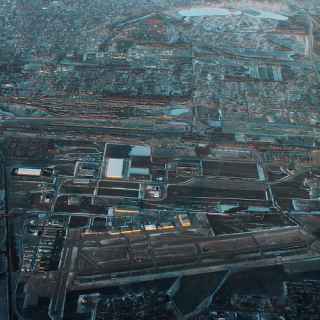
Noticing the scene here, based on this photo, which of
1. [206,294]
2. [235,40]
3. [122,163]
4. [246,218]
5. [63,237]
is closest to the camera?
[206,294]

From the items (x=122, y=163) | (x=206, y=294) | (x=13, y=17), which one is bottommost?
(x=206, y=294)

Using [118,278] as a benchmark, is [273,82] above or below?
above

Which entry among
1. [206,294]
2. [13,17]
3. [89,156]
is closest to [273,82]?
[89,156]

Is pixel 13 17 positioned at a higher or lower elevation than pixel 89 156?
higher

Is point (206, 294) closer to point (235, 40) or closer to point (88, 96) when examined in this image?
point (88, 96)

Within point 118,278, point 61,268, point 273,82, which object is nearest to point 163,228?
point 118,278

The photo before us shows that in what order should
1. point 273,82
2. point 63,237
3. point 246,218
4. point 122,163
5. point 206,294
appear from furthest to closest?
point 273,82, point 122,163, point 246,218, point 63,237, point 206,294

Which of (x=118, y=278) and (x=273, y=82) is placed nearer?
(x=118, y=278)

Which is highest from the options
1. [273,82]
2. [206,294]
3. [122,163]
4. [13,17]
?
[13,17]

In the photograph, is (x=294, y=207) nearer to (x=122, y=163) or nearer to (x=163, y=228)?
(x=163, y=228)
